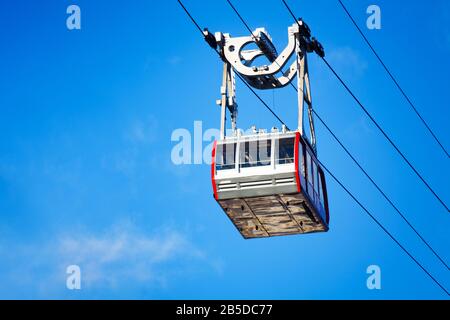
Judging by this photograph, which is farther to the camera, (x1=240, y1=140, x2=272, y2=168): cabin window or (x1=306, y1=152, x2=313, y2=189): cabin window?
(x1=306, y1=152, x2=313, y2=189): cabin window

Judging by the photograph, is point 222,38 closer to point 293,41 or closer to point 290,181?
point 293,41

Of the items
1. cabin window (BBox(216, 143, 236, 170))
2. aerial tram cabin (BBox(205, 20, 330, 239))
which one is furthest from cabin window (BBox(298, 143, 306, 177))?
cabin window (BBox(216, 143, 236, 170))

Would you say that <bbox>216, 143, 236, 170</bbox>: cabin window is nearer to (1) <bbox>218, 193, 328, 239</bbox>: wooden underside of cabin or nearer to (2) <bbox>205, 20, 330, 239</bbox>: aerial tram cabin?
(2) <bbox>205, 20, 330, 239</bbox>: aerial tram cabin

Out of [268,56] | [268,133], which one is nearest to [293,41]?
[268,56]

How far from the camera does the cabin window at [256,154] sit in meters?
62.9

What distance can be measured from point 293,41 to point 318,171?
601 centimetres

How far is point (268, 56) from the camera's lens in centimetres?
6725

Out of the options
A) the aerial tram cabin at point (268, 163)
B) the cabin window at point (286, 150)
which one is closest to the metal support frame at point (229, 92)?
the aerial tram cabin at point (268, 163)

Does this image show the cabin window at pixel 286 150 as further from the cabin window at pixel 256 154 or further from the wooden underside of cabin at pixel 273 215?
the wooden underside of cabin at pixel 273 215

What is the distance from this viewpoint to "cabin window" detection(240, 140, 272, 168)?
6288 cm

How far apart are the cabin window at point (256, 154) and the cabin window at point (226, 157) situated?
1.32 ft

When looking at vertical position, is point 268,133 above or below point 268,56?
below

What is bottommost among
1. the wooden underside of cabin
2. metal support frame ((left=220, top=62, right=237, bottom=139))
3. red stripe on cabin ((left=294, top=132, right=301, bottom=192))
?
the wooden underside of cabin

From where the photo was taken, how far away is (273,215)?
63781 mm
